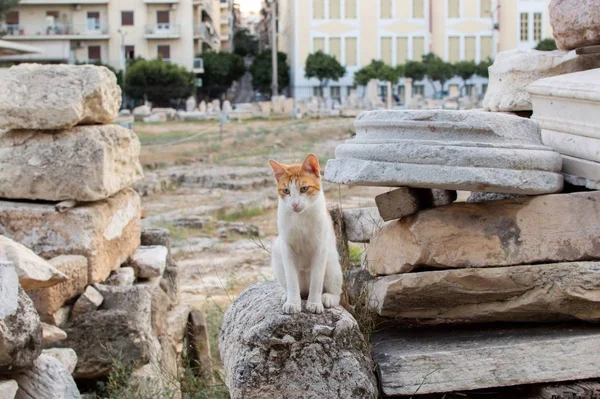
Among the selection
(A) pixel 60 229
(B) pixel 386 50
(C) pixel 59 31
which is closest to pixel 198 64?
(C) pixel 59 31

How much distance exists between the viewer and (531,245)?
4.85 m

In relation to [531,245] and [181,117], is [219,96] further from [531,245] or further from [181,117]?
[531,245]

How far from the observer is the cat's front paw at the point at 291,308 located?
4.61 metres

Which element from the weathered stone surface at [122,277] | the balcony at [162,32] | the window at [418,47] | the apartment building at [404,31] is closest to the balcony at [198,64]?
the balcony at [162,32]

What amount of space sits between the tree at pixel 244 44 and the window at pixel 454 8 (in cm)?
1756

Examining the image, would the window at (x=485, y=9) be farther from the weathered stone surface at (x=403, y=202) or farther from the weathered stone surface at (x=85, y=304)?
the weathered stone surface at (x=403, y=202)

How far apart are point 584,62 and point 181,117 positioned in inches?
1666

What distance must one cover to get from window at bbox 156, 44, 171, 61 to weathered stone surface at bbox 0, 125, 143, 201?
57.3m

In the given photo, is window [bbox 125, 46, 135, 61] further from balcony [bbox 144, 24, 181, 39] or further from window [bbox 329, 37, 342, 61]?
window [bbox 329, 37, 342, 61]

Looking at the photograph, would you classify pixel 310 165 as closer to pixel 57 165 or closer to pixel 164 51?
pixel 57 165

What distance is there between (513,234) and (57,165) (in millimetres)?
3942

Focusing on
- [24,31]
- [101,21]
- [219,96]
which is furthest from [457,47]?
[24,31]

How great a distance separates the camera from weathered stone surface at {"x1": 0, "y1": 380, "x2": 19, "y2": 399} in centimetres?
485

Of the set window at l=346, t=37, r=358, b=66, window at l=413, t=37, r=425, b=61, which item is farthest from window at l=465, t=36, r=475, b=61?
window at l=346, t=37, r=358, b=66
